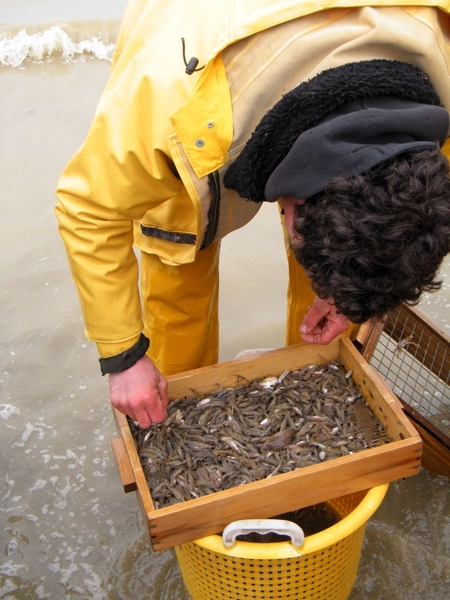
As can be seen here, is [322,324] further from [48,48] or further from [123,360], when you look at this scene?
[48,48]

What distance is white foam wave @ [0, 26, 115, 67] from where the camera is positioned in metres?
6.04

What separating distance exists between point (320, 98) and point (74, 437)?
200 cm

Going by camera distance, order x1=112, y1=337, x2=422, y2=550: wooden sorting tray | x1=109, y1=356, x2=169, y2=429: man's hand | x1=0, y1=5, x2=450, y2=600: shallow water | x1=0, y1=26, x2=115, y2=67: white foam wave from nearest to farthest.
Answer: x1=112, y1=337, x2=422, y2=550: wooden sorting tray
x1=109, y1=356, x2=169, y2=429: man's hand
x1=0, y1=5, x2=450, y2=600: shallow water
x1=0, y1=26, x2=115, y2=67: white foam wave

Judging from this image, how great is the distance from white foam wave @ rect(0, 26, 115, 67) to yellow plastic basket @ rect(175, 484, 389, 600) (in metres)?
5.12

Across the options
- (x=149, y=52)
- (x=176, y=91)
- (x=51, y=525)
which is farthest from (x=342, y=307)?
(x=51, y=525)

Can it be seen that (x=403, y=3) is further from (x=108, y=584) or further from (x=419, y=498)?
(x=108, y=584)

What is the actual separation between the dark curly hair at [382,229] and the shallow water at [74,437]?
4.23ft

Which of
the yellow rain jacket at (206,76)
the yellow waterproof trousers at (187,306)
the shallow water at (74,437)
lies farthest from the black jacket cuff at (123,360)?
the shallow water at (74,437)

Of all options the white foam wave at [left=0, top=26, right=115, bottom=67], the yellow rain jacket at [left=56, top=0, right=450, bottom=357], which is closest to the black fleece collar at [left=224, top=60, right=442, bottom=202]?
Answer: the yellow rain jacket at [left=56, top=0, right=450, bottom=357]

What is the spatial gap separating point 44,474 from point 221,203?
5.04ft

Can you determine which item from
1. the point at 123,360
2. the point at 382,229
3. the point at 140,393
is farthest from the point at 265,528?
the point at 382,229

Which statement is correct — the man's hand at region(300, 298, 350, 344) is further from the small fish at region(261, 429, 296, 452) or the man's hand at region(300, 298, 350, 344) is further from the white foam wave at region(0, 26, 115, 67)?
the white foam wave at region(0, 26, 115, 67)

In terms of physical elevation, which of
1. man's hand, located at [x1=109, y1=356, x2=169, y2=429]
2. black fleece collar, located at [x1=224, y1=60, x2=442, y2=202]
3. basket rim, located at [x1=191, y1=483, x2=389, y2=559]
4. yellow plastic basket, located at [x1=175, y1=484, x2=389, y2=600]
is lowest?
yellow plastic basket, located at [x1=175, y1=484, x2=389, y2=600]

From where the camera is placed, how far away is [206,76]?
5.05 ft
